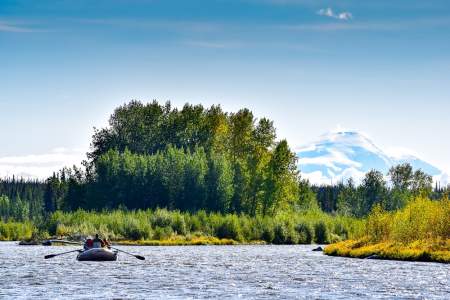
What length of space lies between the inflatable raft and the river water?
1149 mm

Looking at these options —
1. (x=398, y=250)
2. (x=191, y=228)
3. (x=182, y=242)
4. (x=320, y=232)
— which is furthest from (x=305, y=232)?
(x=398, y=250)

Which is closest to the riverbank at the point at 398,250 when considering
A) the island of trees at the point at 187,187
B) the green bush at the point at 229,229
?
the island of trees at the point at 187,187

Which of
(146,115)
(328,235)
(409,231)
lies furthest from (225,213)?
(409,231)

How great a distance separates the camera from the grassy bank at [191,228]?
12812cm

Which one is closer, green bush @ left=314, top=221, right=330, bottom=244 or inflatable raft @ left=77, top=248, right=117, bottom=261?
inflatable raft @ left=77, top=248, right=117, bottom=261

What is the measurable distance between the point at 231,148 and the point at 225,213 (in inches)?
782

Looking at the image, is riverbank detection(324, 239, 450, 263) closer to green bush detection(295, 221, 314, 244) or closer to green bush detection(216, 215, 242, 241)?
green bush detection(216, 215, 242, 241)

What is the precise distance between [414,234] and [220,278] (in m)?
32.5

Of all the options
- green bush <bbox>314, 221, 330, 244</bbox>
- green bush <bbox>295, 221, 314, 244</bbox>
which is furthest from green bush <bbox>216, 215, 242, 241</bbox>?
green bush <bbox>314, 221, 330, 244</bbox>

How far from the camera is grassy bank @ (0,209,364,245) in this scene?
5044 inches

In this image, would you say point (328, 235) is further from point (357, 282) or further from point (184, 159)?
point (357, 282)

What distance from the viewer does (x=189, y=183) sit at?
492 ft

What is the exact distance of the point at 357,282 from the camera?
195ft

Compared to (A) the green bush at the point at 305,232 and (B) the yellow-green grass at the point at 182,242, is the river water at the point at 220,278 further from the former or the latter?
(A) the green bush at the point at 305,232
